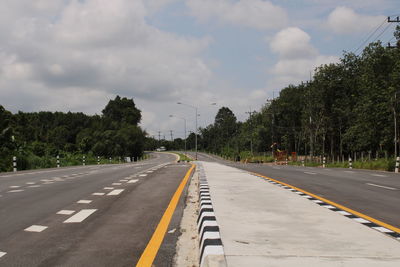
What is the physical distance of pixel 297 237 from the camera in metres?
5.16

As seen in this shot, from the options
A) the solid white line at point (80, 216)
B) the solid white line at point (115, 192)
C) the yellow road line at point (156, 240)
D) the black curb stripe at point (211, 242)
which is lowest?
the yellow road line at point (156, 240)

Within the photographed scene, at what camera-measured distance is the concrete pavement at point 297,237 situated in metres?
4.09

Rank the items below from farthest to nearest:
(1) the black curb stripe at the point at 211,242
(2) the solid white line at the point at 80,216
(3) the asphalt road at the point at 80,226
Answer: (2) the solid white line at the point at 80,216 → (3) the asphalt road at the point at 80,226 → (1) the black curb stripe at the point at 211,242

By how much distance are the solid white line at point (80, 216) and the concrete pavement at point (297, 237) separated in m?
2.36

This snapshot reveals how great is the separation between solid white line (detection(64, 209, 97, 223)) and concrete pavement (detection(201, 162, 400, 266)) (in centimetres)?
236

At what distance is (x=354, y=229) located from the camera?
5770 mm

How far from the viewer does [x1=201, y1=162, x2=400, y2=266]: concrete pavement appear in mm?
4094

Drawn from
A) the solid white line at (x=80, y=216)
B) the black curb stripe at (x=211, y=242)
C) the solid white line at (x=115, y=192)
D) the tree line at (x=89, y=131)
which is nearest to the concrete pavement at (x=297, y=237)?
the black curb stripe at (x=211, y=242)

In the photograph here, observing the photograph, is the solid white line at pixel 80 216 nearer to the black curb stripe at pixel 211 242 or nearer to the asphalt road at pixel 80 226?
the asphalt road at pixel 80 226

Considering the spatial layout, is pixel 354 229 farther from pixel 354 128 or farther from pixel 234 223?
pixel 354 128

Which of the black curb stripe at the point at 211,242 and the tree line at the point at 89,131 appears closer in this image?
the black curb stripe at the point at 211,242

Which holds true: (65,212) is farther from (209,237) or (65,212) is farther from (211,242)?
(211,242)

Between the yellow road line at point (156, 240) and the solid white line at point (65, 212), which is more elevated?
the solid white line at point (65, 212)

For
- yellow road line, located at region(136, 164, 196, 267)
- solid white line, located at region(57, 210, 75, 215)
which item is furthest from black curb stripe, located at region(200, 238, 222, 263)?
solid white line, located at region(57, 210, 75, 215)
